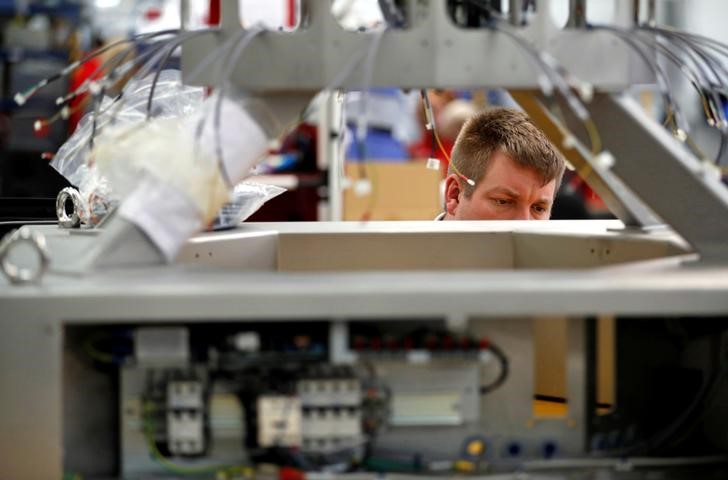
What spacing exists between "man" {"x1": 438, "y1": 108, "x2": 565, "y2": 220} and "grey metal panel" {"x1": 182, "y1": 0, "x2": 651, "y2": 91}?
110 cm

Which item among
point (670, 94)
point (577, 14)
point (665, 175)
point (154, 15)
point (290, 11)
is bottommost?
point (665, 175)

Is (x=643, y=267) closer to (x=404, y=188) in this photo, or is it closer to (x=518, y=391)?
(x=518, y=391)

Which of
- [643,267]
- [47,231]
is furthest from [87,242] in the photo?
[643,267]

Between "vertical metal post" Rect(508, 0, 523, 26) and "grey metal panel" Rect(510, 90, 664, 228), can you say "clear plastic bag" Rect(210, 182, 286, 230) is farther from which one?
"vertical metal post" Rect(508, 0, 523, 26)

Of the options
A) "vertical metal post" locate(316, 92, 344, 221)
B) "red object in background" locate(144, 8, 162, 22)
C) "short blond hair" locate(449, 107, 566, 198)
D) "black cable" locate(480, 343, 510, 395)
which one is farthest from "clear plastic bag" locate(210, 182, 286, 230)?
"red object in background" locate(144, 8, 162, 22)

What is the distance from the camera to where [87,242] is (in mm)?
1710

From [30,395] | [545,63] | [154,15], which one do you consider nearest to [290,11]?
[154,15]

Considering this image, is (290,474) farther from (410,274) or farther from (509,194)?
(509,194)

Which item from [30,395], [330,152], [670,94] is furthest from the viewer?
[330,152]

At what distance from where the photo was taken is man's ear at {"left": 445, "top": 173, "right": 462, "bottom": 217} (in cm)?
283

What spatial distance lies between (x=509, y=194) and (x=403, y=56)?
46.3 inches

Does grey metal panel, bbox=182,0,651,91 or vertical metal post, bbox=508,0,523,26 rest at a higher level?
vertical metal post, bbox=508,0,523,26

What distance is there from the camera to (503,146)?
269 cm

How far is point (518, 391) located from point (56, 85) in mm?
4807
